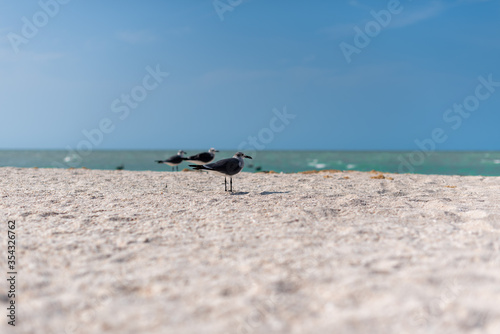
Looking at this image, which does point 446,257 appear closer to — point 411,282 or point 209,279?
point 411,282

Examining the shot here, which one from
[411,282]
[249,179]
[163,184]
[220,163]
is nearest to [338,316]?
[411,282]

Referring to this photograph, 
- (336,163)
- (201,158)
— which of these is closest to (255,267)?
(201,158)

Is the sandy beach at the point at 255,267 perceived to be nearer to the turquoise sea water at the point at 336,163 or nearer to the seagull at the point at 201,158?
the seagull at the point at 201,158

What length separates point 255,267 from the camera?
3.32 meters

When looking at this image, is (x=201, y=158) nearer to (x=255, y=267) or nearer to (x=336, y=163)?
(x=255, y=267)

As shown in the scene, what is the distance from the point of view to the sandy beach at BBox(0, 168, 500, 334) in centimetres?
244

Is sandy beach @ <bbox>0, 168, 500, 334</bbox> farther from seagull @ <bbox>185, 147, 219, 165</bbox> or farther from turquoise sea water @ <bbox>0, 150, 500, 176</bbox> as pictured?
turquoise sea water @ <bbox>0, 150, 500, 176</bbox>

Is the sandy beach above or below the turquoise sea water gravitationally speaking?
below

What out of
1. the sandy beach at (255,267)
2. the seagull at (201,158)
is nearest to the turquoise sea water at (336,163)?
the seagull at (201,158)

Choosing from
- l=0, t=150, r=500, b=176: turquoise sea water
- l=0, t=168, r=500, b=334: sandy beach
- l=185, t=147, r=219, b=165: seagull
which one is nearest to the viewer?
l=0, t=168, r=500, b=334: sandy beach

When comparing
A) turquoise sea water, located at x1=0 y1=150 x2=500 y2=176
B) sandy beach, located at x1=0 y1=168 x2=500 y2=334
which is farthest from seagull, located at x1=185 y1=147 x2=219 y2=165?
turquoise sea water, located at x1=0 y1=150 x2=500 y2=176

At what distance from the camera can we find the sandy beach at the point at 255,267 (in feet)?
8.00

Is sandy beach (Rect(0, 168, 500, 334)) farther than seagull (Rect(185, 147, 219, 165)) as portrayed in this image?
No

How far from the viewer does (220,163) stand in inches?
320
